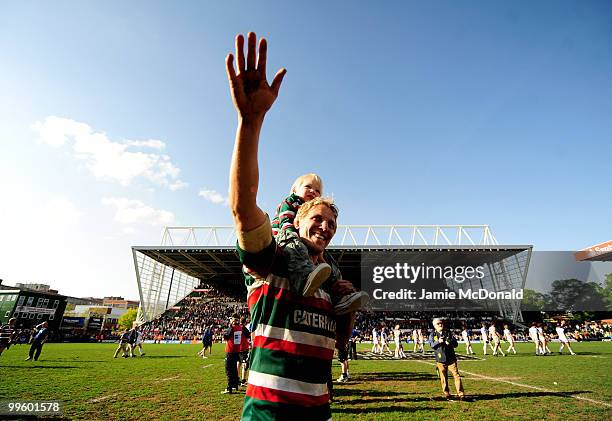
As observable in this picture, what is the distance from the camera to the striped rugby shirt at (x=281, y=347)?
152cm

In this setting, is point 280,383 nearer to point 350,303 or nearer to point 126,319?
point 350,303

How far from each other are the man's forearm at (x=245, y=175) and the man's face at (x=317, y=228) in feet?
1.89

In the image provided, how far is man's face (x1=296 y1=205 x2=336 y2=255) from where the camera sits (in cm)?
187

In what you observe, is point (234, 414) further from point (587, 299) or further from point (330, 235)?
point (587, 299)

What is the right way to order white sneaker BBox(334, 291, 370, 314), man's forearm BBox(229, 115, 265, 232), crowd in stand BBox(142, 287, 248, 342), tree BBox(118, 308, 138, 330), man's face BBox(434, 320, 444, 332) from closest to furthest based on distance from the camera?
man's forearm BBox(229, 115, 265, 232) < white sneaker BBox(334, 291, 370, 314) < man's face BBox(434, 320, 444, 332) < crowd in stand BBox(142, 287, 248, 342) < tree BBox(118, 308, 138, 330)

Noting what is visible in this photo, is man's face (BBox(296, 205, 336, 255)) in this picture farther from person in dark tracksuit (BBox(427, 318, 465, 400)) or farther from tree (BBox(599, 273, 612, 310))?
tree (BBox(599, 273, 612, 310))

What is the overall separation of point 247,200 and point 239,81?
491 mm

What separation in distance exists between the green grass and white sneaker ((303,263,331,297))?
21.3 ft

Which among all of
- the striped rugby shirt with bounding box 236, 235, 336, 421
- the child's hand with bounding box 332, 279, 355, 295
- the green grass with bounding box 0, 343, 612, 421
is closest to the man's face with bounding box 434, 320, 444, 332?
the green grass with bounding box 0, 343, 612, 421

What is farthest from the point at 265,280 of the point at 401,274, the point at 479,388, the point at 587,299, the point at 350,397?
the point at 587,299

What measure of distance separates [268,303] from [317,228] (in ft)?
1.69

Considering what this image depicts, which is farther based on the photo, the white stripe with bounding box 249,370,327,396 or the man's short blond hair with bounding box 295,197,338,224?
the man's short blond hair with bounding box 295,197,338,224

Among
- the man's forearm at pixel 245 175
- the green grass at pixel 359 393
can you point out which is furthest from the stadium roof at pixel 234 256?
the man's forearm at pixel 245 175

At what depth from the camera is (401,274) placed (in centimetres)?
4538
